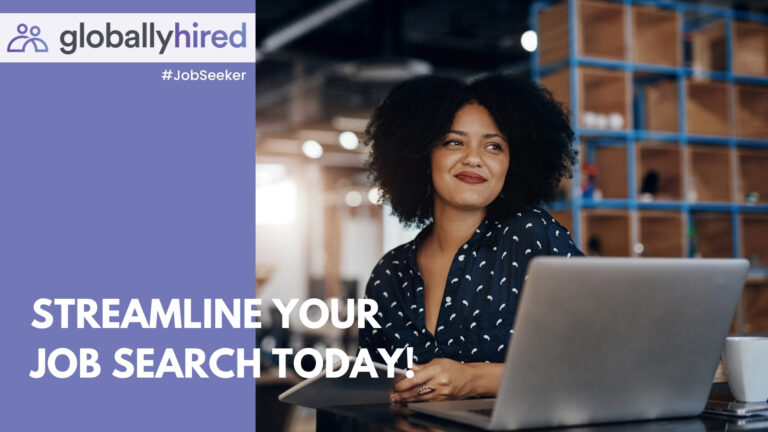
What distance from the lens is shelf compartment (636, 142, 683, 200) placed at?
16.4 ft

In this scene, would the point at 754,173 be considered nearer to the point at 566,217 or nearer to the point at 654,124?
the point at 654,124

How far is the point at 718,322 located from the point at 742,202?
173 inches

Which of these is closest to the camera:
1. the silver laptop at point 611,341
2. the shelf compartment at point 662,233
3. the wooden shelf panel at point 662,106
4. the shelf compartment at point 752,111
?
the silver laptop at point 611,341

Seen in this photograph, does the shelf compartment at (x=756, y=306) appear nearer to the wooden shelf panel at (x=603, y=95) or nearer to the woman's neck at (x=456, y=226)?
the wooden shelf panel at (x=603, y=95)

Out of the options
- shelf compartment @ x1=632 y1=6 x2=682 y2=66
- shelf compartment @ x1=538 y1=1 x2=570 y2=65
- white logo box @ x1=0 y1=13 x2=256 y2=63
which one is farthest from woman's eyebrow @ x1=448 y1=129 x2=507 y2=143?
shelf compartment @ x1=632 y1=6 x2=682 y2=66

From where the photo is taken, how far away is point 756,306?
529cm

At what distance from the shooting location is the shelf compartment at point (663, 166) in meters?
4.98

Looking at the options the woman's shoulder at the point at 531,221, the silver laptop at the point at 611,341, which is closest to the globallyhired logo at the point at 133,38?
the woman's shoulder at the point at 531,221

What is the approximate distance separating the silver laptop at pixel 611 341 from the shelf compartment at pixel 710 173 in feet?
13.6

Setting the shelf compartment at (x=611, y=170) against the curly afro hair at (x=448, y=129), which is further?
Result: the shelf compartment at (x=611, y=170)

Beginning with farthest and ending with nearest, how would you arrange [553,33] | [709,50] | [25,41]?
[709,50] → [553,33] → [25,41]

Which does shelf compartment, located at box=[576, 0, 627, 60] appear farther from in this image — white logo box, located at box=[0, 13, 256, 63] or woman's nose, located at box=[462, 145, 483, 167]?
white logo box, located at box=[0, 13, 256, 63]

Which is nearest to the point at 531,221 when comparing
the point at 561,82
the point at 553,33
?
the point at 561,82

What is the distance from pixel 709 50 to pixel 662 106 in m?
0.55
